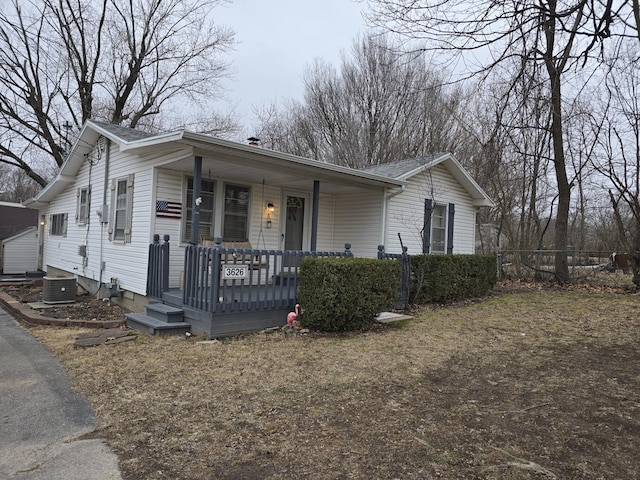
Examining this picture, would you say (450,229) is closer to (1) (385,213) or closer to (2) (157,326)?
(1) (385,213)

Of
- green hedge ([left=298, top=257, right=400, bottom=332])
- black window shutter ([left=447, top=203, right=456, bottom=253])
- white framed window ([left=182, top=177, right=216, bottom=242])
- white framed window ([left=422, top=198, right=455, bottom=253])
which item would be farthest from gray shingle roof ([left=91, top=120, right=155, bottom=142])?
black window shutter ([left=447, top=203, right=456, bottom=253])

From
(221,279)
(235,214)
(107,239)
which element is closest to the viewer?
(221,279)

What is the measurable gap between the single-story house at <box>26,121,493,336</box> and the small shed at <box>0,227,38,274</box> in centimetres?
418

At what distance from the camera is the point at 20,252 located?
15.9 m

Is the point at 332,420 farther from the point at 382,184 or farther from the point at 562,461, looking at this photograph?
the point at 382,184

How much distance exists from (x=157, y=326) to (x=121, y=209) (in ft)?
11.5

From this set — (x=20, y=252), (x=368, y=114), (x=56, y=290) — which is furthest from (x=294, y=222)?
(x=368, y=114)

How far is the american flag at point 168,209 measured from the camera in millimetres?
7520

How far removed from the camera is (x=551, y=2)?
4.32 metres

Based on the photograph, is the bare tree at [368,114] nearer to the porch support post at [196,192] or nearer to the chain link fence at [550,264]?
the chain link fence at [550,264]

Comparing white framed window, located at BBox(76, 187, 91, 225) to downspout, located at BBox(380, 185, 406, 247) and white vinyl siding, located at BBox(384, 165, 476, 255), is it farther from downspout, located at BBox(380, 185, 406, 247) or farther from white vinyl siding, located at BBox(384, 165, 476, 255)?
white vinyl siding, located at BBox(384, 165, 476, 255)

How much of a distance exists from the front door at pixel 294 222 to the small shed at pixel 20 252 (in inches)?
460

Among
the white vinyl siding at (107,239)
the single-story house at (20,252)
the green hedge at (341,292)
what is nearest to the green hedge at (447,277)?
the green hedge at (341,292)

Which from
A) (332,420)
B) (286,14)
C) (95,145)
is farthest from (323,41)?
(95,145)
